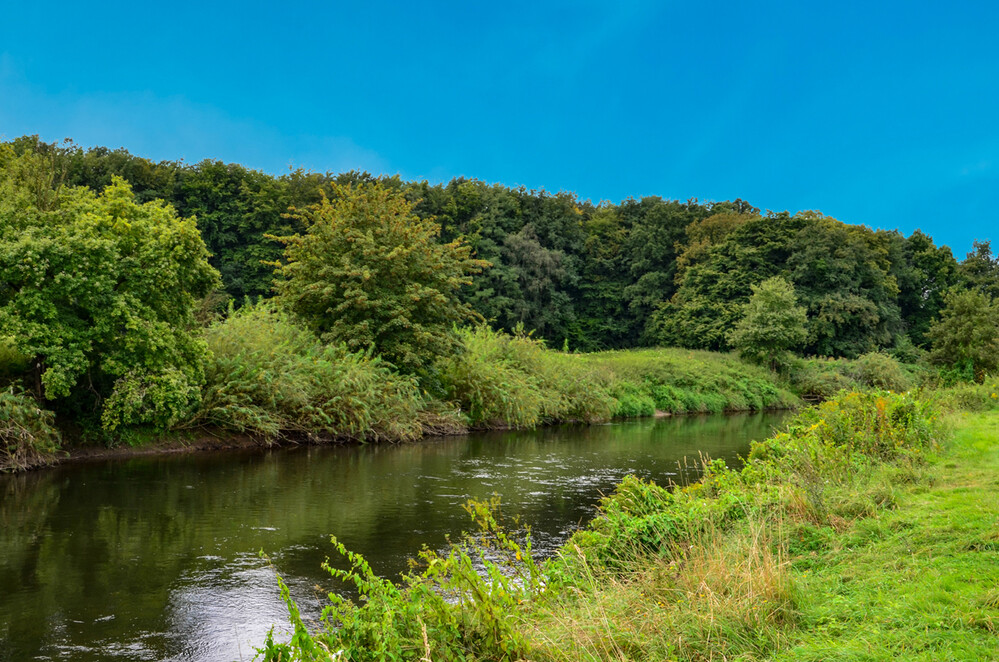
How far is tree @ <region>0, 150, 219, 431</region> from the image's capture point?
16062mm

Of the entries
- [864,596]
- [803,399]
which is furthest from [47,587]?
[803,399]

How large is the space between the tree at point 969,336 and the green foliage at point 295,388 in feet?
118

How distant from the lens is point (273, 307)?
27125mm

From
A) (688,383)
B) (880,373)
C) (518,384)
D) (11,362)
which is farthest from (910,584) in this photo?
(880,373)

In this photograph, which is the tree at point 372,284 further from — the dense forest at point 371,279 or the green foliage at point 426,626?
the green foliage at point 426,626

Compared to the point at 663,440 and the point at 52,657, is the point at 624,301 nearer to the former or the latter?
the point at 663,440

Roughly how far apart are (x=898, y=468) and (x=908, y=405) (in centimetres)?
380

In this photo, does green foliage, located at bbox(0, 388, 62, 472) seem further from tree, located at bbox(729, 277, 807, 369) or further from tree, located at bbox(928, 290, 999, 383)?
tree, located at bbox(928, 290, 999, 383)

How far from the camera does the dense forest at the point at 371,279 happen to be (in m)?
17.0

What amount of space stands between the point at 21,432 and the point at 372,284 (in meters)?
12.8

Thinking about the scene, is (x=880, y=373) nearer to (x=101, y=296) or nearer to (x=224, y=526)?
(x=101, y=296)

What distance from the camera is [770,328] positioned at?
161 feet

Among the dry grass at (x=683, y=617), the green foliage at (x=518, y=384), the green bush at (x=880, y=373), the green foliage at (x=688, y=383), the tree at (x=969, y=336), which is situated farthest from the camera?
the green bush at (x=880, y=373)

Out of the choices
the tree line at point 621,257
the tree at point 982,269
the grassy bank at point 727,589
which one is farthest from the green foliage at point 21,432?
the tree at point 982,269
